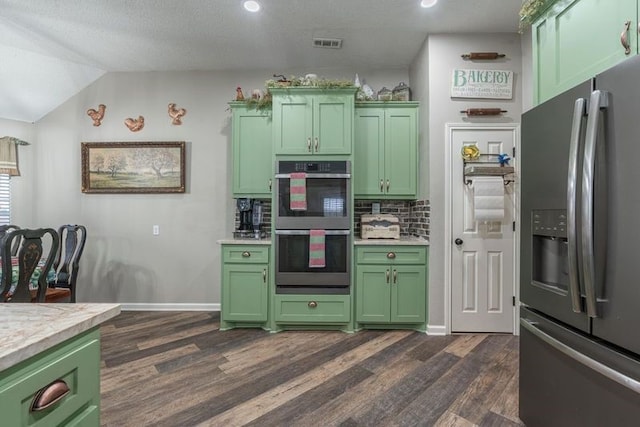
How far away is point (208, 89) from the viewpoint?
3.60 meters

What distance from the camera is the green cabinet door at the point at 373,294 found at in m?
2.89

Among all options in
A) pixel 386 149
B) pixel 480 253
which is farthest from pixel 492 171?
pixel 386 149

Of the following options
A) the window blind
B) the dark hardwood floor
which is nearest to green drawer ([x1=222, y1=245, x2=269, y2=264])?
the dark hardwood floor

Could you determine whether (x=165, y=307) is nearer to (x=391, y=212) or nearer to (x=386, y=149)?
(x=391, y=212)

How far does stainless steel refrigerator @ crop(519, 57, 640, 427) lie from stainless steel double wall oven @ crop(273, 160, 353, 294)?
1.71 m

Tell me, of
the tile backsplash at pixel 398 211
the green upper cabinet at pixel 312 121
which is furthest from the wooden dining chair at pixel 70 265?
the tile backsplash at pixel 398 211

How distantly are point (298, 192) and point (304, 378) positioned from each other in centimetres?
158

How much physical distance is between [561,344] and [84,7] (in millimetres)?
3942

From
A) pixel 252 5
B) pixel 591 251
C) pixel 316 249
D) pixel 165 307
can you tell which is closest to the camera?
pixel 591 251

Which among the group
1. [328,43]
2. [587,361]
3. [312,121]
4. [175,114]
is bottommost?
[587,361]

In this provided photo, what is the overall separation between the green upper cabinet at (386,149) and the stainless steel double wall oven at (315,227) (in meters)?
0.31

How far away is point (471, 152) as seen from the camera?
2771mm

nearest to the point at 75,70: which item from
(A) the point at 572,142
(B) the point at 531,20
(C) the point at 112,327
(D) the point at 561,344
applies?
(C) the point at 112,327

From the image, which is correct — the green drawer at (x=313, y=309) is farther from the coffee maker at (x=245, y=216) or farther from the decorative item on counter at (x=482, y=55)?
the decorative item on counter at (x=482, y=55)
